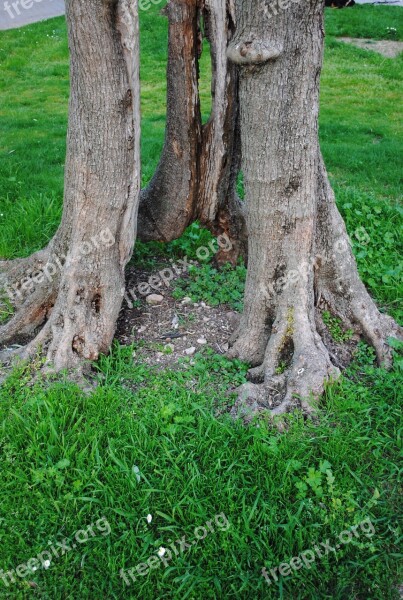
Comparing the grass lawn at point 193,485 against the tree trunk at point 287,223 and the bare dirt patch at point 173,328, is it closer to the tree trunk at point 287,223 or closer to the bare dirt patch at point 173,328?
the bare dirt patch at point 173,328

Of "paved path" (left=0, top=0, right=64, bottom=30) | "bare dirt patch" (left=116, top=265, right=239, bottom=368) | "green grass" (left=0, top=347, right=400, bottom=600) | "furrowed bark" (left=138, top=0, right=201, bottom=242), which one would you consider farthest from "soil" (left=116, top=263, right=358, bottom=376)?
"paved path" (left=0, top=0, right=64, bottom=30)

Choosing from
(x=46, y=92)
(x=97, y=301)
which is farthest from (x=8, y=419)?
(x=46, y=92)

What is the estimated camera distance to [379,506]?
312cm

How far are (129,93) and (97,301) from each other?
1287 mm

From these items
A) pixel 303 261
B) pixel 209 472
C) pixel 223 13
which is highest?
pixel 223 13

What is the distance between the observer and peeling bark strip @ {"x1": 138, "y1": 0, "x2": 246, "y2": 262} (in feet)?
13.5

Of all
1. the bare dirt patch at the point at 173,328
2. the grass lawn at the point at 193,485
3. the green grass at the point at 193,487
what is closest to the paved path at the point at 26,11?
the bare dirt patch at the point at 173,328

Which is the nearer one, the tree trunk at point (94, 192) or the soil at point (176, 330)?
the tree trunk at point (94, 192)

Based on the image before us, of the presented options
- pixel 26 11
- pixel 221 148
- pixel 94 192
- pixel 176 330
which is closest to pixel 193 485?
pixel 176 330

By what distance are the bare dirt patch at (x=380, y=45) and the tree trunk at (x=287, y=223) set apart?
9.41m

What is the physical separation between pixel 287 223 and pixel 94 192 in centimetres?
118

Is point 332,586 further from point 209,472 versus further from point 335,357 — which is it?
point 335,357

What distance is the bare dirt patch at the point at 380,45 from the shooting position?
482 inches

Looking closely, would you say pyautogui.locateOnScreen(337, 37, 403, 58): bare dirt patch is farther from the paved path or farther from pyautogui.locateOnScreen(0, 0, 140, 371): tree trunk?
pyautogui.locateOnScreen(0, 0, 140, 371): tree trunk
